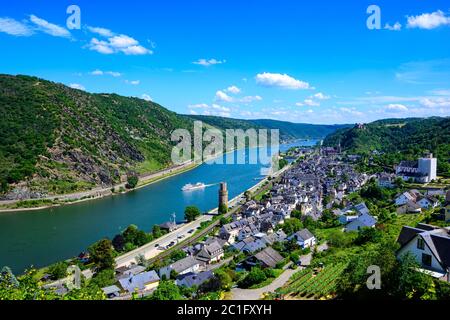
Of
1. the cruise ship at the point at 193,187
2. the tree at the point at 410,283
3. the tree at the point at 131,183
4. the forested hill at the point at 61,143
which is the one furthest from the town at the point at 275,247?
the forested hill at the point at 61,143

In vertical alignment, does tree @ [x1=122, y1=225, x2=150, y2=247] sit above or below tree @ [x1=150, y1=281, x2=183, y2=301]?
below

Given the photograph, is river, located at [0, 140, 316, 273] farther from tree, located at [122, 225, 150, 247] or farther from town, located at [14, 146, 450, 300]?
town, located at [14, 146, 450, 300]

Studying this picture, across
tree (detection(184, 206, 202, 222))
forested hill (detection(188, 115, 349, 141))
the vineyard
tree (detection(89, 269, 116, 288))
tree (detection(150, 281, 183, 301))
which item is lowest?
tree (detection(89, 269, 116, 288))

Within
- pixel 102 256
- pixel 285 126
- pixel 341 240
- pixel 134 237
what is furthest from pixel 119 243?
pixel 285 126

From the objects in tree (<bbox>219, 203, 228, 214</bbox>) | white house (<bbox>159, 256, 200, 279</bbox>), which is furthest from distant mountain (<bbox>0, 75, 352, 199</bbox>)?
white house (<bbox>159, 256, 200, 279</bbox>)

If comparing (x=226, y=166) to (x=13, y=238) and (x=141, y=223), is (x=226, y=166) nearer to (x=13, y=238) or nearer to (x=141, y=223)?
(x=141, y=223)

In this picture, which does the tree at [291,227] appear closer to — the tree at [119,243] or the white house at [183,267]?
the white house at [183,267]
